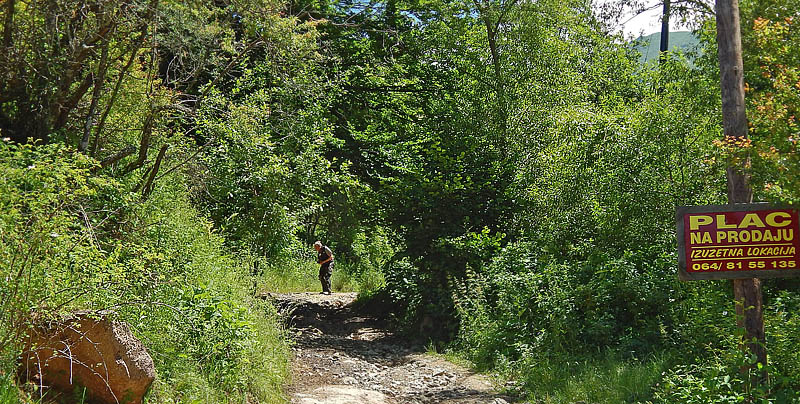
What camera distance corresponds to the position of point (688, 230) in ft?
22.6

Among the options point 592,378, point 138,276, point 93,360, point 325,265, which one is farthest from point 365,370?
point 325,265

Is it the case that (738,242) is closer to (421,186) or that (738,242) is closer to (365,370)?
(365,370)

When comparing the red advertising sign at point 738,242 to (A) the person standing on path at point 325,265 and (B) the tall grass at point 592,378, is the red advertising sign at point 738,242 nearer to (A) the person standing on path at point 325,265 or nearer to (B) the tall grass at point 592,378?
(B) the tall grass at point 592,378

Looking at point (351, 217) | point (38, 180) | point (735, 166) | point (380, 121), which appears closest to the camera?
point (38, 180)

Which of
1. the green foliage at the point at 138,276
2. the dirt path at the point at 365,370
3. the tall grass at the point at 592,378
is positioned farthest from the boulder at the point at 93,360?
the tall grass at the point at 592,378

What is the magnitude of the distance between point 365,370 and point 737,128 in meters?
6.35

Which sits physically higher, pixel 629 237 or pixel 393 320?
pixel 629 237

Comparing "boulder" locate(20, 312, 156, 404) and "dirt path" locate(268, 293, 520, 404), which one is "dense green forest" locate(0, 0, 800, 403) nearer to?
"boulder" locate(20, 312, 156, 404)

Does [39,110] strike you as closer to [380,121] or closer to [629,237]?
[629,237]

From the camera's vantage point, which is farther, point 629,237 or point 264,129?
point 264,129

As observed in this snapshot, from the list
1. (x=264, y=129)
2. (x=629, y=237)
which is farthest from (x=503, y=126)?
(x=264, y=129)

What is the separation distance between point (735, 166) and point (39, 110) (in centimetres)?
841

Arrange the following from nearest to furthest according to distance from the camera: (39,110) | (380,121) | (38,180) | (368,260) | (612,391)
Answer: (38,180), (612,391), (39,110), (380,121), (368,260)

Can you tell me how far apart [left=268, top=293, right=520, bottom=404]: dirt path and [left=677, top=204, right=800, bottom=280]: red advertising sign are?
2914mm
